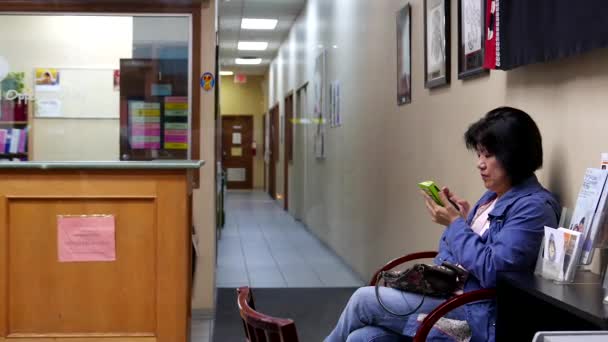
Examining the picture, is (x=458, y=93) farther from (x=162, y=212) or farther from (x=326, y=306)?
(x=326, y=306)

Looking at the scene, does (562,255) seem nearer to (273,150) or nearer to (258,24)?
(258,24)

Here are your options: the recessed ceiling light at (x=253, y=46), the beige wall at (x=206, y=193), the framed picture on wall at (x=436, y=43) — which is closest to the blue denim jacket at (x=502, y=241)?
the framed picture on wall at (x=436, y=43)

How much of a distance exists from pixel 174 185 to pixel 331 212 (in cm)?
543

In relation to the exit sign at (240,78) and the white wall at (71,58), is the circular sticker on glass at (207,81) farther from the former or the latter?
the exit sign at (240,78)

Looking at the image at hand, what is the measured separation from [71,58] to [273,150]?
37.8 feet

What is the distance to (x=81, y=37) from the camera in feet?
18.5

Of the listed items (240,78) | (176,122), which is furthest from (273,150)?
(176,122)

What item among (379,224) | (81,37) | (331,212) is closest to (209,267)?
(379,224)

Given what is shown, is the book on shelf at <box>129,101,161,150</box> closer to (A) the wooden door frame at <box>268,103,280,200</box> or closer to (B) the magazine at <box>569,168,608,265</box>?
(B) the magazine at <box>569,168,608,265</box>

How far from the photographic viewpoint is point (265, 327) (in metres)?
1.57

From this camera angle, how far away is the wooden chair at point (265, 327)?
1.50 metres

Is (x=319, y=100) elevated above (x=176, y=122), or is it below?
above

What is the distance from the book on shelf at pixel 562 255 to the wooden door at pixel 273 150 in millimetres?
13669

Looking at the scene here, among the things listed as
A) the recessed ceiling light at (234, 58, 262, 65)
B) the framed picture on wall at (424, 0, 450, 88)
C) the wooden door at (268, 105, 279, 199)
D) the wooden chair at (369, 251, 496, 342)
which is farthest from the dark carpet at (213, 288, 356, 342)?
the recessed ceiling light at (234, 58, 262, 65)
